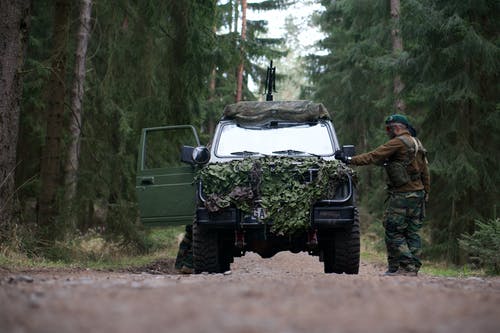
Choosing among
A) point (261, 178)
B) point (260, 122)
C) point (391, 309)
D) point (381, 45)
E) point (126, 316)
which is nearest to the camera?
point (126, 316)

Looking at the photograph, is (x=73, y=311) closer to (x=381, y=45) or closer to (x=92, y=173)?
(x=92, y=173)

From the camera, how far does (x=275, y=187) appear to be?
741 centimetres

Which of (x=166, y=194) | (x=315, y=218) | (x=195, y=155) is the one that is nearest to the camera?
(x=315, y=218)

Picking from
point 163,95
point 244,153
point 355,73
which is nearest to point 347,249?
point 244,153

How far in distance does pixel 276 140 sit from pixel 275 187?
1398 mm

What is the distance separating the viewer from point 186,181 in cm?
844

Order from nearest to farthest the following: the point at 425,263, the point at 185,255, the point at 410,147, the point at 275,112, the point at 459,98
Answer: the point at 410,147 → the point at 275,112 → the point at 185,255 → the point at 459,98 → the point at 425,263

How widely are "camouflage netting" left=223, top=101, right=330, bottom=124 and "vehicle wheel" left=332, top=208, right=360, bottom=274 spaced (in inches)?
78.5

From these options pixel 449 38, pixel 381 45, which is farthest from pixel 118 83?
pixel 381 45

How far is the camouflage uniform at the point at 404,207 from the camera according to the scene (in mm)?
8297

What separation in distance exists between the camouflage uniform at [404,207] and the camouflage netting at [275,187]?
1.14 meters

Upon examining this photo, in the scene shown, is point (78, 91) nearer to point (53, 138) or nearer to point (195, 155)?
point (53, 138)

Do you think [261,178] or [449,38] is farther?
[449,38]

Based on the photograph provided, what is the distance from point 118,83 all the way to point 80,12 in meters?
2.13
